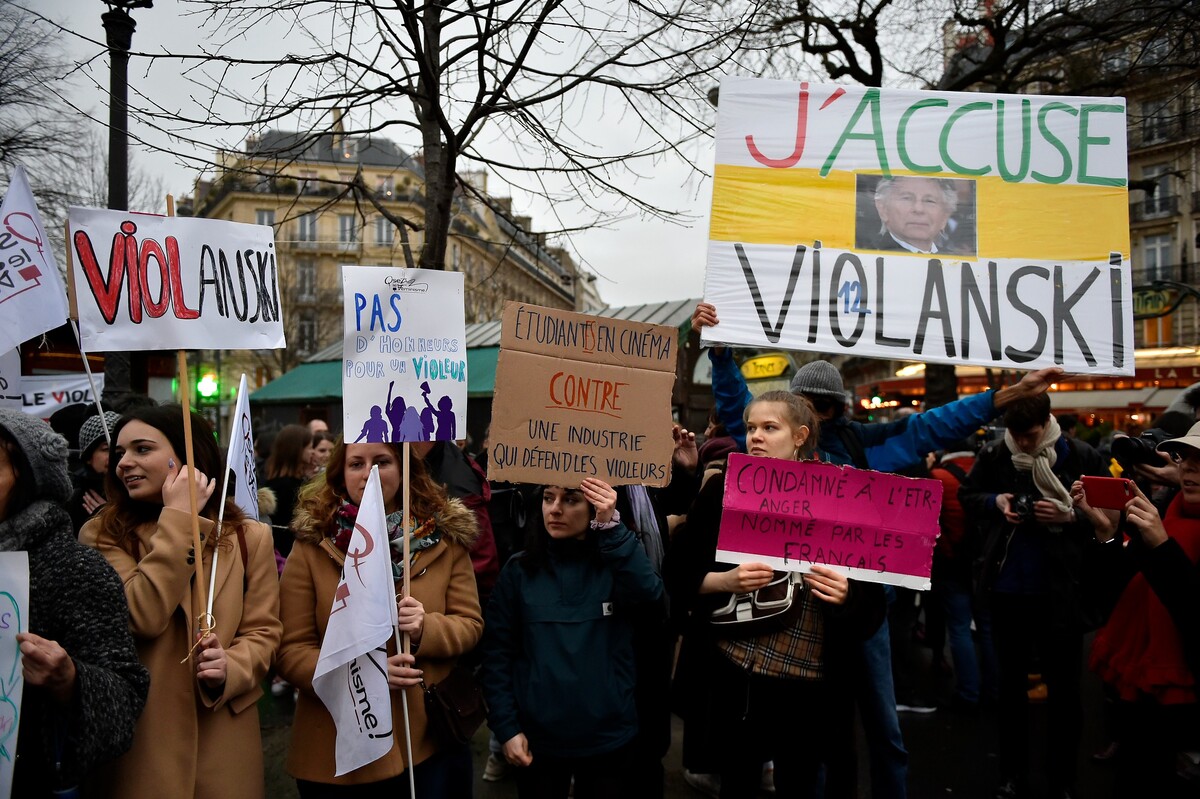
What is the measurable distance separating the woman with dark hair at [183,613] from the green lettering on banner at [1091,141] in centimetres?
355

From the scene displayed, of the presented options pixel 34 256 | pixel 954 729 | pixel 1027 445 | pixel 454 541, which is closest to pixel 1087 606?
pixel 1027 445

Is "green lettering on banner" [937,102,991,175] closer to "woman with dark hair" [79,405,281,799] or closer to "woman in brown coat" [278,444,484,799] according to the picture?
"woman in brown coat" [278,444,484,799]

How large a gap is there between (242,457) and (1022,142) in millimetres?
3446

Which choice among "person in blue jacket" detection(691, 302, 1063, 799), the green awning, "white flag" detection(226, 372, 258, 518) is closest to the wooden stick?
"white flag" detection(226, 372, 258, 518)

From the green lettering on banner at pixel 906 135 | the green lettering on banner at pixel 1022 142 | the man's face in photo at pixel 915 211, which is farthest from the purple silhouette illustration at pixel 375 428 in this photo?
the green lettering on banner at pixel 1022 142

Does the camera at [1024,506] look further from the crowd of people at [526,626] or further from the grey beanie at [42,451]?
the grey beanie at [42,451]

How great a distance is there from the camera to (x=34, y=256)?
272 centimetres

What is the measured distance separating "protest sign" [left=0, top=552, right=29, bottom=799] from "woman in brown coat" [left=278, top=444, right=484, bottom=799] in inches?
30.9

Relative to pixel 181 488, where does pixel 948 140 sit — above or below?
above

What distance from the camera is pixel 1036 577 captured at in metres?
3.94

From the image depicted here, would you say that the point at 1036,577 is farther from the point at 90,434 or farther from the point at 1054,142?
the point at 90,434

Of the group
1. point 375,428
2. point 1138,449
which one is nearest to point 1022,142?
point 1138,449

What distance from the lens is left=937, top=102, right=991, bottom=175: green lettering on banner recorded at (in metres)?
3.17

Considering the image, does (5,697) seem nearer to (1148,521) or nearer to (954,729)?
(1148,521)
